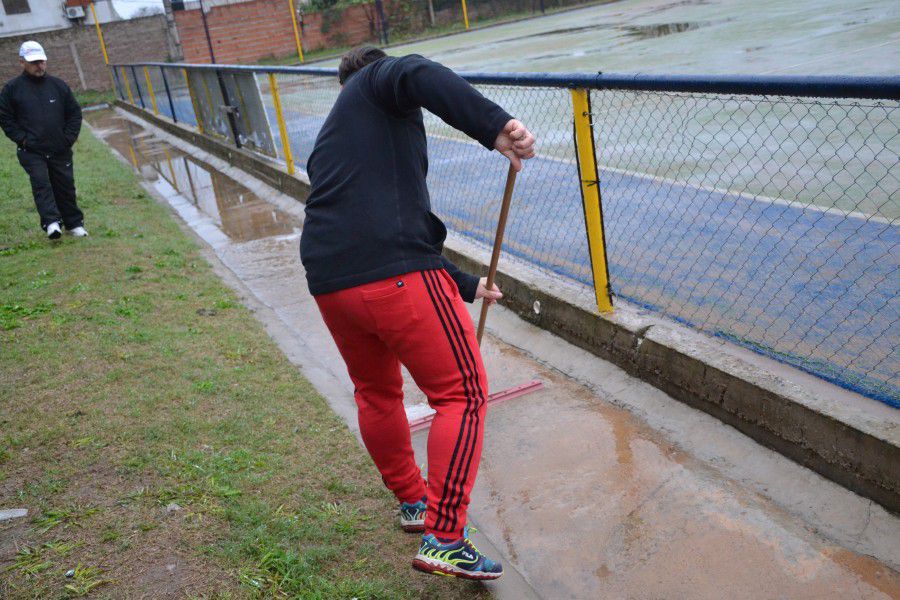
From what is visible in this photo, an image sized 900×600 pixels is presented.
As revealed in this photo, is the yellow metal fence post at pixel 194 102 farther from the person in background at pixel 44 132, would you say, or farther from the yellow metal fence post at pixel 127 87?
the yellow metal fence post at pixel 127 87

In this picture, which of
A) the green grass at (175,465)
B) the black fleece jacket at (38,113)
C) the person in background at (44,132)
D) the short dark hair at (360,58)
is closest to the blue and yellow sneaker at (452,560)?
the green grass at (175,465)

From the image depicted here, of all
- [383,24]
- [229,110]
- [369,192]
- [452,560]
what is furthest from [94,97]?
[452,560]

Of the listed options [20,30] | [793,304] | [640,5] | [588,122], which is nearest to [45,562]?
[588,122]

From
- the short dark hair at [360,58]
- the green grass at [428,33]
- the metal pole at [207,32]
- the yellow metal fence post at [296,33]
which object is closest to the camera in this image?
the short dark hair at [360,58]

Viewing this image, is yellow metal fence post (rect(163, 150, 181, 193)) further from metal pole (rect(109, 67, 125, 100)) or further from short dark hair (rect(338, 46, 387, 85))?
metal pole (rect(109, 67, 125, 100))

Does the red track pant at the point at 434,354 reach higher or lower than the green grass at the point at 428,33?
lower

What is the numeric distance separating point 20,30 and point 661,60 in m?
36.6

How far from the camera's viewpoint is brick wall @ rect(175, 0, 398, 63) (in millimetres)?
37594

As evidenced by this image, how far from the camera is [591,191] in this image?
411 centimetres

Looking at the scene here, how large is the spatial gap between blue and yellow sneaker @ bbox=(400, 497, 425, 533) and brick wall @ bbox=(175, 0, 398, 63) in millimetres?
37366

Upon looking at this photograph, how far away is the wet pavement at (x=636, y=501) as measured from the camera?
2.71 metres

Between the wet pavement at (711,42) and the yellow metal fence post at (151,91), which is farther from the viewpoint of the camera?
the yellow metal fence post at (151,91)

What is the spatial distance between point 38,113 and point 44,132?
0.62ft

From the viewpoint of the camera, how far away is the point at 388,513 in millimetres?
3172
